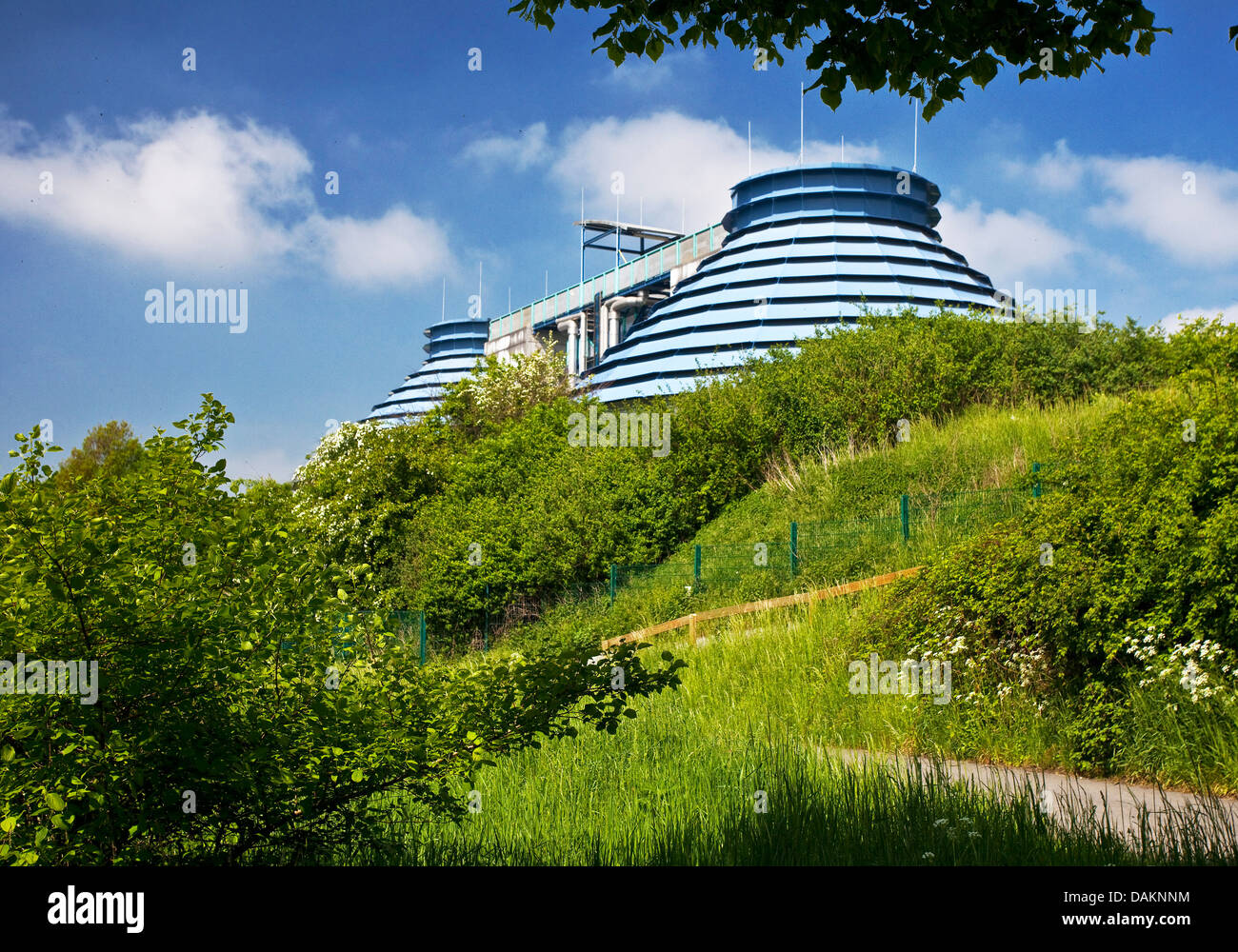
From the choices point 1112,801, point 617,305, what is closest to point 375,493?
point 1112,801

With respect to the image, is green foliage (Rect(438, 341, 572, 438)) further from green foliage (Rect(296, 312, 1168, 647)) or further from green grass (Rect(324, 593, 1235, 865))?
green grass (Rect(324, 593, 1235, 865))

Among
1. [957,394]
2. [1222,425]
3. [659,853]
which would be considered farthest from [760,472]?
[659,853]

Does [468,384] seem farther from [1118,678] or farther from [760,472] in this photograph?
[1118,678]

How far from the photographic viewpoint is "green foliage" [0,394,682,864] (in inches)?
147

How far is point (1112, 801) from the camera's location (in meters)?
6.46

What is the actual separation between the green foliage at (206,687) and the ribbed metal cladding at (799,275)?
1486 inches

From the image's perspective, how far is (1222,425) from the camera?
712 cm

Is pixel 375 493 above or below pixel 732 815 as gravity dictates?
above

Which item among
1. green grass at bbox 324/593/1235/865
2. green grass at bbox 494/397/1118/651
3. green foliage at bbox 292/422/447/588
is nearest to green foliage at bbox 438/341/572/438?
green foliage at bbox 292/422/447/588

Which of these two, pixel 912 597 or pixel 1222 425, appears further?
pixel 912 597

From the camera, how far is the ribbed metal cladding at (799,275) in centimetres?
4684

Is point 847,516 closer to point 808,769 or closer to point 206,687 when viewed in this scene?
point 808,769

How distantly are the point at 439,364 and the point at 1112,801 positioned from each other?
93.5 metres
